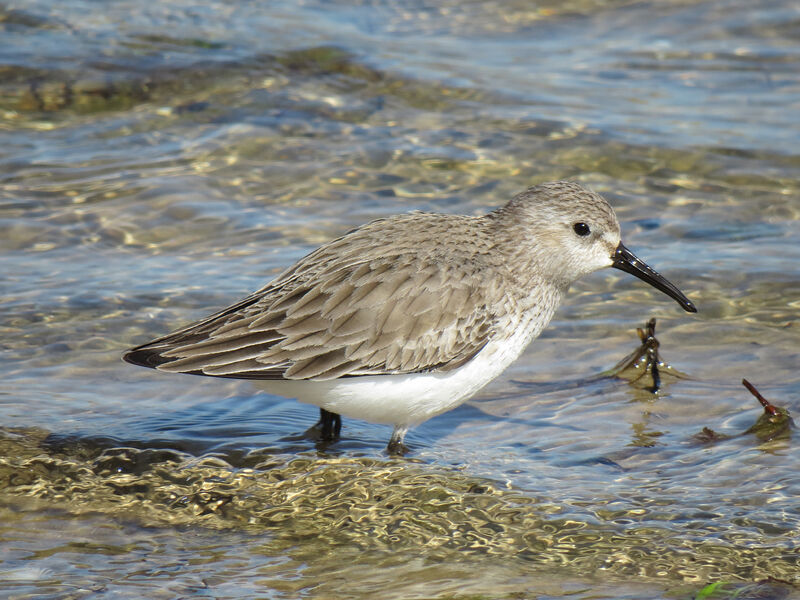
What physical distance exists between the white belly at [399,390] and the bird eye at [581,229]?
0.91m

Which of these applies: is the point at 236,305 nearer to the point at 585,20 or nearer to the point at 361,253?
the point at 361,253

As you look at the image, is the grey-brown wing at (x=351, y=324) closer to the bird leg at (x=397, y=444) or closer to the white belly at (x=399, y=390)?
the white belly at (x=399, y=390)

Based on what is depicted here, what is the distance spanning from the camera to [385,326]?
6.16 meters

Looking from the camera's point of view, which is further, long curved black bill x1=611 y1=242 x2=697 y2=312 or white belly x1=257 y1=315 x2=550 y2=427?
long curved black bill x1=611 y1=242 x2=697 y2=312

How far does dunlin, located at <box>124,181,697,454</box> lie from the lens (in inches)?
237

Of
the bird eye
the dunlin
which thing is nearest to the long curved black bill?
the bird eye

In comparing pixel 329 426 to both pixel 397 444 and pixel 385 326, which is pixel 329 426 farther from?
pixel 385 326

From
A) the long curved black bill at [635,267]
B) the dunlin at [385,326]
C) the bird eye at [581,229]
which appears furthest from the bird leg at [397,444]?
the long curved black bill at [635,267]

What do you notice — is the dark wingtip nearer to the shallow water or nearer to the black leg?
the shallow water

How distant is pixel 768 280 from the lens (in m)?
8.49

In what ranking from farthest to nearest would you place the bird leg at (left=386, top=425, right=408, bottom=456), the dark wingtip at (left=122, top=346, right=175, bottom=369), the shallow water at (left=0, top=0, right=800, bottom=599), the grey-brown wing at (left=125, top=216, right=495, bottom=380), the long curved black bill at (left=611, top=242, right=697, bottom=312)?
the long curved black bill at (left=611, top=242, right=697, bottom=312) < the bird leg at (left=386, top=425, right=408, bottom=456) < the grey-brown wing at (left=125, top=216, right=495, bottom=380) < the dark wingtip at (left=122, top=346, right=175, bottom=369) < the shallow water at (left=0, top=0, right=800, bottom=599)

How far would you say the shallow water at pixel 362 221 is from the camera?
545 cm

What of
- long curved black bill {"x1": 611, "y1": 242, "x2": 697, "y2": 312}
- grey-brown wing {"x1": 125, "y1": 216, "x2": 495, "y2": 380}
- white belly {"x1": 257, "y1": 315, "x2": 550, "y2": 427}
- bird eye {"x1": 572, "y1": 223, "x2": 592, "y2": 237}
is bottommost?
white belly {"x1": 257, "y1": 315, "x2": 550, "y2": 427}

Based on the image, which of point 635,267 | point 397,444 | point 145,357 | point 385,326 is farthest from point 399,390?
point 635,267
